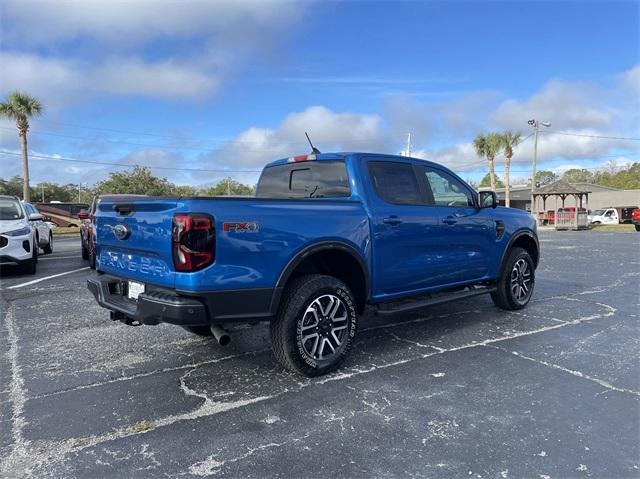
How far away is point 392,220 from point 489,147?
40654 mm

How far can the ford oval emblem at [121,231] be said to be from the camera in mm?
3862

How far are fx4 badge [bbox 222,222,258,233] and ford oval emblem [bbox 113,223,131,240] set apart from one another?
971 millimetres

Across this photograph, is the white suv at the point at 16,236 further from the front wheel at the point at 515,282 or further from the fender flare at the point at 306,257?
the front wheel at the point at 515,282

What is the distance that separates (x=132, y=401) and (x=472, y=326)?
3.82 m

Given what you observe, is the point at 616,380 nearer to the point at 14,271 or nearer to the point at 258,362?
the point at 258,362

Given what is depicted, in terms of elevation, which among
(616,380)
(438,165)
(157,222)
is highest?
(438,165)

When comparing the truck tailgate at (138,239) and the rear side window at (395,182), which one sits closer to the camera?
the truck tailgate at (138,239)

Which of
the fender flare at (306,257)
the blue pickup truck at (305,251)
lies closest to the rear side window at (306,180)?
the blue pickup truck at (305,251)

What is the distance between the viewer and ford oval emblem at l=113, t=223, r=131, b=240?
3862 mm

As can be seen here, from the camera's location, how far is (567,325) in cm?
578

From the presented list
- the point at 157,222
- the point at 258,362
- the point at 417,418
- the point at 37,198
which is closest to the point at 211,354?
the point at 258,362

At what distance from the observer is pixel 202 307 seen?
3.36 m

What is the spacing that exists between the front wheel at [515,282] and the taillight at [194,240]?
13.9ft

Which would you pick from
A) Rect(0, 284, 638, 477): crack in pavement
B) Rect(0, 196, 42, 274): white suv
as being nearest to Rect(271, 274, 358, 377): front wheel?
Rect(0, 284, 638, 477): crack in pavement
